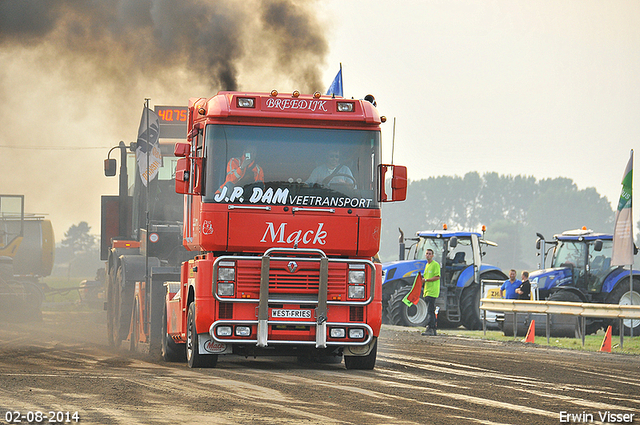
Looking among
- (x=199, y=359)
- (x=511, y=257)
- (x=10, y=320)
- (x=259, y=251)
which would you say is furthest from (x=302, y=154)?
(x=511, y=257)

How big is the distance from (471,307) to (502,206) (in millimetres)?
123638

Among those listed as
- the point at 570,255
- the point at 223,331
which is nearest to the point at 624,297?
the point at 570,255

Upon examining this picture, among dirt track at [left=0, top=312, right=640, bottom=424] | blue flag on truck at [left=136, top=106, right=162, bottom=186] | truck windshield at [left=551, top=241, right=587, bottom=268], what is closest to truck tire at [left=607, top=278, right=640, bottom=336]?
truck windshield at [left=551, top=241, right=587, bottom=268]

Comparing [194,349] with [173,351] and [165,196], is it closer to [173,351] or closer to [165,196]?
[173,351]

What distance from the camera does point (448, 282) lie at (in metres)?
24.6

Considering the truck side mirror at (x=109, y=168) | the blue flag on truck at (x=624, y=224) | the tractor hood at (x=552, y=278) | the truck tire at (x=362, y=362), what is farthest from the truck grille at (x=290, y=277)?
the tractor hood at (x=552, y=278)

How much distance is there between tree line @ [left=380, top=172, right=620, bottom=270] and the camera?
14162cm

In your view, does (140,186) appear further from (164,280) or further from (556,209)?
(556,209)

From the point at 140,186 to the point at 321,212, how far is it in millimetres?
7247

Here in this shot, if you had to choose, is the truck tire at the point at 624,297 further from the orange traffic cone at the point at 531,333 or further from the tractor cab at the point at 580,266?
the orange traffic cone at the point at 531,333

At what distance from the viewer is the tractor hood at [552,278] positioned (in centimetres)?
2316

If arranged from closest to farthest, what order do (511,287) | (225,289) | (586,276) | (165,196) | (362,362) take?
(225,289) < (362,362) < (165,196) < (511,287) < (586,276)

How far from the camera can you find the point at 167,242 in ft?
52.1

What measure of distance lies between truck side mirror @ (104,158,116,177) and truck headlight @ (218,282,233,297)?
8378mm
